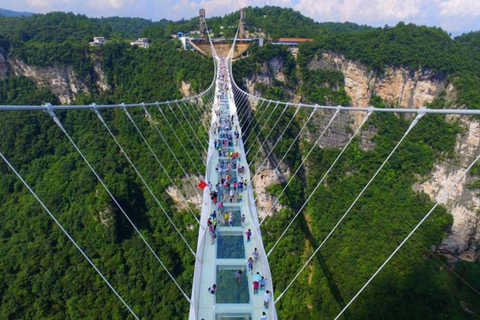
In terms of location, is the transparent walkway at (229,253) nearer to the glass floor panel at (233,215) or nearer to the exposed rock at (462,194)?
the glass floor panel at (233,215)

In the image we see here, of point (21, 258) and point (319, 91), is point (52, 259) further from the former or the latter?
point (319, 91)

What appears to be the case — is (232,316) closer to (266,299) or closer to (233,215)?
(266,299)

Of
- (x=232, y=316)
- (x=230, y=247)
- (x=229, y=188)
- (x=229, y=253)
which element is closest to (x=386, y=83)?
(x=229, y=188)

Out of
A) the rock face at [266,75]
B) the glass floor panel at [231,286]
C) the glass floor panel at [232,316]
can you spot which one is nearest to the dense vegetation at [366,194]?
the rock face at [266,75]

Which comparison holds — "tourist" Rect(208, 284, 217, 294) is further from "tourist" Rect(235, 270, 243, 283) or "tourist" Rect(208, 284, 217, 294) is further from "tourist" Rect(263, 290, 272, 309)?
"tourist" Rect(263, 290, 272, 309)

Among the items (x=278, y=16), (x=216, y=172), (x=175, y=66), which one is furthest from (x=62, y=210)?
(x=278, y=16)

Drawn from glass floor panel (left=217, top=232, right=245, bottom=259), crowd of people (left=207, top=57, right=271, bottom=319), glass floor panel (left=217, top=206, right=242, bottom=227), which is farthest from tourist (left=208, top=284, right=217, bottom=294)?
glass floor panel (left=217, top=206, right=242, bottom=227)
